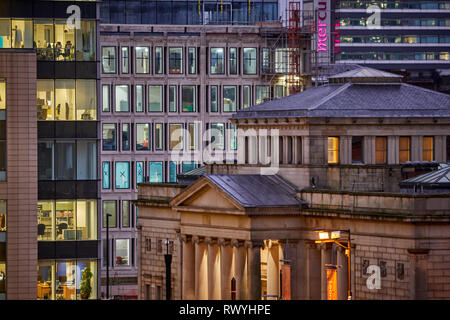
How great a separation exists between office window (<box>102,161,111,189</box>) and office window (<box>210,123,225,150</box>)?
11.4 metres

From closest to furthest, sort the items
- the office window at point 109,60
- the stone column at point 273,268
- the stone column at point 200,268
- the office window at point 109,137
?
the stone column at point 273,268, the stone column at point 200,268, the office window at point 109,60, the office window at point 109,137

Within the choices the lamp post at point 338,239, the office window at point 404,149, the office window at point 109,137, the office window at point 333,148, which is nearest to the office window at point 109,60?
the office window at point 109,137

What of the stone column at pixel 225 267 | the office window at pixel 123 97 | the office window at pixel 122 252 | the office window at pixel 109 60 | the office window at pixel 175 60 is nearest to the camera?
the stone column at pixel 225 267

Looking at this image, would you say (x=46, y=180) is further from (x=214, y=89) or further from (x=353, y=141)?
(x=214, y=89)

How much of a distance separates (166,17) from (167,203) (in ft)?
179

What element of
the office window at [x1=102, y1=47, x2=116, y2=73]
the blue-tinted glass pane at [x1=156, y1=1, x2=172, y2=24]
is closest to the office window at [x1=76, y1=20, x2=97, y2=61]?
the office window at [x1=102, y1=47, x2=116, y2=73]

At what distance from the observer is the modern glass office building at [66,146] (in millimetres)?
103875

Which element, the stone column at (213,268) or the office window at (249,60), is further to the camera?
the office window at (249,60)

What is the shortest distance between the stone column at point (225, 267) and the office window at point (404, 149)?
599 inches

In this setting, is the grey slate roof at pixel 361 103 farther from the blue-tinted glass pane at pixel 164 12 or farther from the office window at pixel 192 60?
the blue-tinted glass pane at pixel 164 12

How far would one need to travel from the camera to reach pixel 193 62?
171375 millimetres

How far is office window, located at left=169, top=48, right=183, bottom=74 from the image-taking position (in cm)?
17075

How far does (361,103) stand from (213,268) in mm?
17076

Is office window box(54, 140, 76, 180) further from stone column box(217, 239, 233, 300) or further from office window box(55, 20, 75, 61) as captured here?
stone column box(217, 239, 233, 300)
